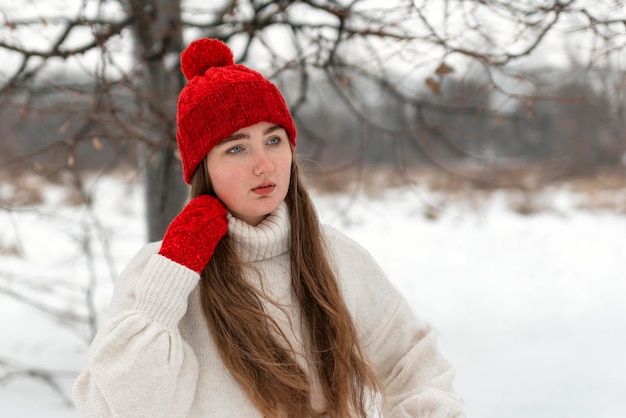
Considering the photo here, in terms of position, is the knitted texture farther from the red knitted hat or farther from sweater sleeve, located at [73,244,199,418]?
the red knitted hat

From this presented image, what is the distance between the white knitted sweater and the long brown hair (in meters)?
0.04

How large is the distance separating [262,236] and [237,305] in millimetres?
175

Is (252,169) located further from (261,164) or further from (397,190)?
(397,190)

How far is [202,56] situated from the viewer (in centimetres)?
153

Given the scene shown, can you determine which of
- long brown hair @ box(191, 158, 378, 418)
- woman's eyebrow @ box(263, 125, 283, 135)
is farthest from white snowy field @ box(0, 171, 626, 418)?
woman's eyebrow @ box(263, 125, 283, 135)

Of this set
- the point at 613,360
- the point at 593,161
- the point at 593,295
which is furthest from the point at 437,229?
the point at 593,161

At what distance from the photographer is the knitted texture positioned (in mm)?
1385

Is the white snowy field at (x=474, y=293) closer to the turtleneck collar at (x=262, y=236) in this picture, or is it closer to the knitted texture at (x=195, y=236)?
the turtleneck collar at (x=262, y=236)

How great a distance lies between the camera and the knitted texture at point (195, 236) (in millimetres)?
1385

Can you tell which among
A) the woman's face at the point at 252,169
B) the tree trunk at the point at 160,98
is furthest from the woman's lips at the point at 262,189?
the tree trunk at the point at 160,98

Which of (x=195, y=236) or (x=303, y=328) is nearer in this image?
(x=195, y=236)

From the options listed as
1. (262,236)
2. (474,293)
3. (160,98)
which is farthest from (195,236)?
(474,293)

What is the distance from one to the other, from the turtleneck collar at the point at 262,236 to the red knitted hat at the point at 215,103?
19cm

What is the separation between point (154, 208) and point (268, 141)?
1.66m
